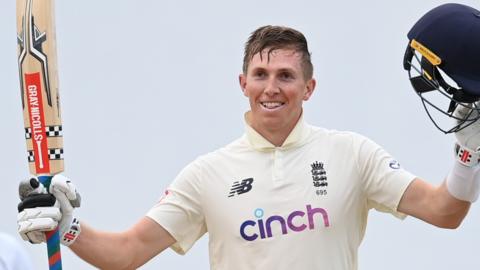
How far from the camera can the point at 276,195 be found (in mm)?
9406

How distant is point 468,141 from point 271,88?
138cm

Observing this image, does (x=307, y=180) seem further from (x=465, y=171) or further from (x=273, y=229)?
(x=465, y=171)

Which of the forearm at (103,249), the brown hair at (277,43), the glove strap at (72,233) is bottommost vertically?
the forearm at (103,249)

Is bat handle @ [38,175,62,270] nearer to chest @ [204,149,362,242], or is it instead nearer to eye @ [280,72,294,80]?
chest @ [204,149,362,242]

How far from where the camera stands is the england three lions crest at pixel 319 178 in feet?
30.8

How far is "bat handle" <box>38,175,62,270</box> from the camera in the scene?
912 cm

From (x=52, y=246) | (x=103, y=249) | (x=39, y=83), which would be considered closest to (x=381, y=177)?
(x=103, y=249)

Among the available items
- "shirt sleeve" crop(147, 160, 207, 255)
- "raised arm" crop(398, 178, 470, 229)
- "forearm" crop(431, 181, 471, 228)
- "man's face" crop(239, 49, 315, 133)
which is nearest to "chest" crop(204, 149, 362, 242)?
"shirt sleeve" crop(147, 160, 207, 255)

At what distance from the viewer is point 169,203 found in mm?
9727

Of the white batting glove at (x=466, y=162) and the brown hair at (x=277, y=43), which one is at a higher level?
the brown hair at (x=277, y=43)

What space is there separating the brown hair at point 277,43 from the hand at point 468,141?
52.4 inches

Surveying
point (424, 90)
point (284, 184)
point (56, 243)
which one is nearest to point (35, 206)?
point (56, 243)

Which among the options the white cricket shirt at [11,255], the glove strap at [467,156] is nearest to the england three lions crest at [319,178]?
the glove strap at [467,156]

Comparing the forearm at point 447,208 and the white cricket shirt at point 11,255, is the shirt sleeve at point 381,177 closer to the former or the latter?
the forearm at point 447,208
